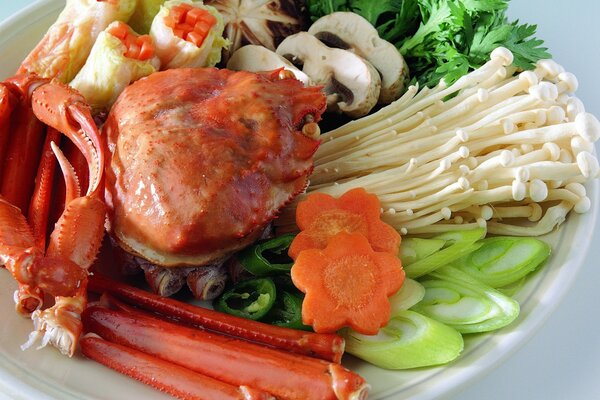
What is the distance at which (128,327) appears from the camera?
2.66 meters

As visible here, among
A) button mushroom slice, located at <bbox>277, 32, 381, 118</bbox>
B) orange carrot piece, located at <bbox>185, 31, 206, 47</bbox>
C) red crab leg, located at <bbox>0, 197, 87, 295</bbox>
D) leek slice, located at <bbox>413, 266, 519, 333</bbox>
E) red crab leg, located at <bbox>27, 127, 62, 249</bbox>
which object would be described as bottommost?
red crab leg, located at <bbox>27, 127, 62, 249</bbox>

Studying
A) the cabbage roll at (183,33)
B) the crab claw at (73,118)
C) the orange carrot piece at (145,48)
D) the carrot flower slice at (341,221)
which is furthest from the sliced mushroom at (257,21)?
the carrot flower slice at (341,221)

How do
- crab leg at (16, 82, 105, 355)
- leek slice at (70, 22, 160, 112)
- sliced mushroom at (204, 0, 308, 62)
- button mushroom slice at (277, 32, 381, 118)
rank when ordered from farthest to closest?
sliced mushroom at (204, 0, 308, 62) → button mushroom slice at (277, 32, 381, 118) → leek slice at (70, 22, 160, 112) → crab leg at (16, 82, 105, 355)

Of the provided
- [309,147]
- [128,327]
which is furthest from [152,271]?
[309,147]

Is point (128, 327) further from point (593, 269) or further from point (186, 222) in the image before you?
point (593, 269)

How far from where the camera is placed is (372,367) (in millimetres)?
2697

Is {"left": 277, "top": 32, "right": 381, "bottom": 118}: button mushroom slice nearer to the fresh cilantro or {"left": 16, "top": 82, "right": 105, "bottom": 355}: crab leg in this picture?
the fresh cilantro

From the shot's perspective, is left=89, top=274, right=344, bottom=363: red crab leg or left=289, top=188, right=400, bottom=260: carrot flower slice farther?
left=289, top=188, right=400, bottom=260: carrot flower slice

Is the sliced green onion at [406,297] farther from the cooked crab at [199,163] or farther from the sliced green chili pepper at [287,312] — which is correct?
the cooked crab at [199,163]

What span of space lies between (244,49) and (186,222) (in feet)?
4.21

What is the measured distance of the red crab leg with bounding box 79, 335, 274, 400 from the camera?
96.0 inches

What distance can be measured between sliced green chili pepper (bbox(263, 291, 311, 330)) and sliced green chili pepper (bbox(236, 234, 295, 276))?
0.11m

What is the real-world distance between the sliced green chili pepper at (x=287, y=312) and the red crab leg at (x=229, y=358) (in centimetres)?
25

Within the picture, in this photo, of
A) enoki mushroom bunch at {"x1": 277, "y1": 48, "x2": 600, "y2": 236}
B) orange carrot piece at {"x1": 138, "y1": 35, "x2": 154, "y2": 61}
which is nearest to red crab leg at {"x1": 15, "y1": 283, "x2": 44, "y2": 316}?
enoki mushroom bunch at {"x1": 277, "y1": 48, "x2": 600, "y2": 236}
